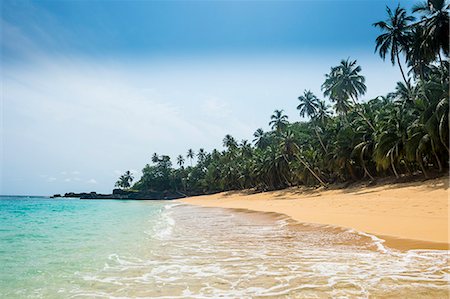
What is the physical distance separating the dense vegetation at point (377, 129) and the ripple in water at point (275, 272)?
2135cm

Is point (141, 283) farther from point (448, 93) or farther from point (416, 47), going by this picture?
point (416, 47)

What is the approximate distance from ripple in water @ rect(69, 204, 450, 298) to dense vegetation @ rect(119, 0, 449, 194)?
70.1 feet

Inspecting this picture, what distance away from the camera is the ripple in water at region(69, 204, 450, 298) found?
18.4 feet

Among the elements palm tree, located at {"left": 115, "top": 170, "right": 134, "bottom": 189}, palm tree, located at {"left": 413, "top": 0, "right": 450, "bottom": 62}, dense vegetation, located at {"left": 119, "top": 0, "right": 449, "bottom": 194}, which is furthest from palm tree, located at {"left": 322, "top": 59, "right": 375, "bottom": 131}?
palm tree, located at {"left": 115, "top": 170, "right": 134, "bottom": 189}

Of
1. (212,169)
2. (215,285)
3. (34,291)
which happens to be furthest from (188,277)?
(212,169)

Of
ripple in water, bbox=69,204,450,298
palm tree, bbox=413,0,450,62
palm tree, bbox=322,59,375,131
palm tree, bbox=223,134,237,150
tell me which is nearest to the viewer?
ripple in water, bbox=69,204,450,298

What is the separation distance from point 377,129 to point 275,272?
121ft

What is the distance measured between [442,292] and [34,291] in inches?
295

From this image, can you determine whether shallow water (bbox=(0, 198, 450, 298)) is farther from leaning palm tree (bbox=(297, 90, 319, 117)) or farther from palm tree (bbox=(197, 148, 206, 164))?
palm tree (bbox=(197, 148, 206, 164))

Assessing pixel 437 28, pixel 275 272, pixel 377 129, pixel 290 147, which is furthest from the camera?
pixel 290 147

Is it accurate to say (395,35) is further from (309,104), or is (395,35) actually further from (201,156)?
(201,156)

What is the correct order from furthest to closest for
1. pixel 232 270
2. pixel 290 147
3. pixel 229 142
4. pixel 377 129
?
pixel 229 142
pixel 290 147
pixel 377 129
pixel 232 270

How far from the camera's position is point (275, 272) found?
6.93m

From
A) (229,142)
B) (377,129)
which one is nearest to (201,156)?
(229,142)
